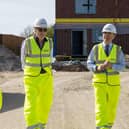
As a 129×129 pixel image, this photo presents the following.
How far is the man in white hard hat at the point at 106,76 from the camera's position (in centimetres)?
970

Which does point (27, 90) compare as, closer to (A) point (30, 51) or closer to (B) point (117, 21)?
(A) point (30, 51)

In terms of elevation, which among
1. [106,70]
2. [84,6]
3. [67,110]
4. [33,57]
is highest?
[84,6]

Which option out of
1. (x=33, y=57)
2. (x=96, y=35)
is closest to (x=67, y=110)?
(x=33, y=57)

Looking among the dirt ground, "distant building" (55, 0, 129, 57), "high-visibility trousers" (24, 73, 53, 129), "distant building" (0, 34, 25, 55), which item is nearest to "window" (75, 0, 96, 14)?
"distant building" (55, 0, 129, 57)

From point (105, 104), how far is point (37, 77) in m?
1.22

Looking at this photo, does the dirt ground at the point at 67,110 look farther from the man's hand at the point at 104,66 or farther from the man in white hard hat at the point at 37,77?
the man's hand at the point at 104,66

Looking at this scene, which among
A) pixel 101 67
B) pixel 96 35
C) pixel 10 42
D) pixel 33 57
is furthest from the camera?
pixel 10 42

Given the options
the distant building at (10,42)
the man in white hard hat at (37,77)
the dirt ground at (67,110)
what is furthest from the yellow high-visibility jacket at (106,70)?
the distant building at (10,42)

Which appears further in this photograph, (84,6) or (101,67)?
(84,6)

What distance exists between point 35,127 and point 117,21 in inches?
1588

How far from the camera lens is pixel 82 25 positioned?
161 ft

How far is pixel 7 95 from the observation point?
20.4 metres

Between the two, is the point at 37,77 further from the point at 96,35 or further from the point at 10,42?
the point at 10,42

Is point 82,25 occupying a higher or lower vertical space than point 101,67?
higher
